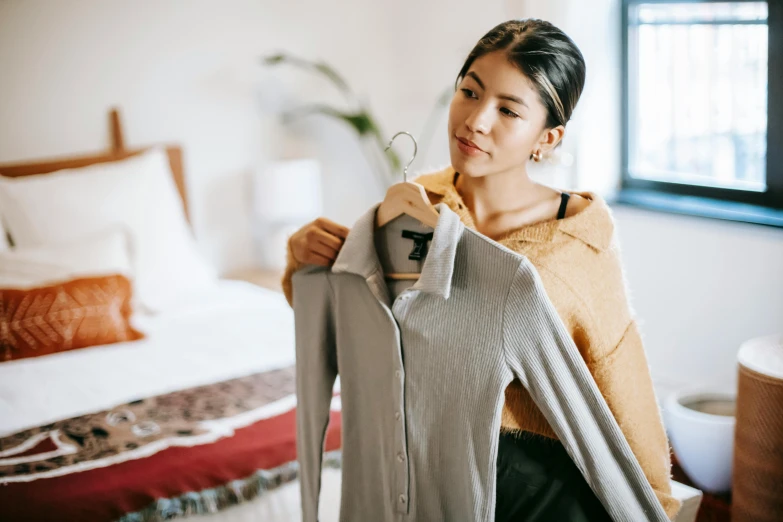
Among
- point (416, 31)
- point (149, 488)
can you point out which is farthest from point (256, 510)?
point (416, 31)

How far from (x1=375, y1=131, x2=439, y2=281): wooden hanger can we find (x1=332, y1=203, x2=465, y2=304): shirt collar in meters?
0.02

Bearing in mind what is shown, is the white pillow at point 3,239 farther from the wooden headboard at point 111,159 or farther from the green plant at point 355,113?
the green plant at point 355,113

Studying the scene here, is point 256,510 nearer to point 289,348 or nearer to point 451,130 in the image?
point 289,348

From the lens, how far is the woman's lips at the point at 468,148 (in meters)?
1.28

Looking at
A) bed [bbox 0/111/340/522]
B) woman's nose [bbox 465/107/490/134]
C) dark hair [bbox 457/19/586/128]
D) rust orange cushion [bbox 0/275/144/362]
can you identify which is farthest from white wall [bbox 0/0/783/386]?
woman's nose [bbox 465/107/490/134]

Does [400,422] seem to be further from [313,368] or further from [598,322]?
[598,322]

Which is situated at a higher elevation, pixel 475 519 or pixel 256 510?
pixel 475 519

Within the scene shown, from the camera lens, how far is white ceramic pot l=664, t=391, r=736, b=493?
8.11ft

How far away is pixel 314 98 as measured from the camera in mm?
3834

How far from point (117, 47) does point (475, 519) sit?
2.70 meters

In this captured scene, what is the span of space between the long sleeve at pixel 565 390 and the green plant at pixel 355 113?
90.7 inches

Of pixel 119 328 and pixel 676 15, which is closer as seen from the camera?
pixel 119 328

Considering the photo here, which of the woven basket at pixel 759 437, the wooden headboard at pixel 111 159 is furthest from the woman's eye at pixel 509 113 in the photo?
the wooden headboard at pixel 111 159

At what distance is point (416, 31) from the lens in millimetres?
3877
